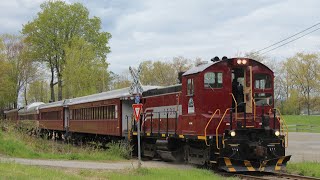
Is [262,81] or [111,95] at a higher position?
[262,81]

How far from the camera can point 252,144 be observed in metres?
14.8

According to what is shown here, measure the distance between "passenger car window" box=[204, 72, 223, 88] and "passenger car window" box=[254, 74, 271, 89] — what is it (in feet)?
4.81

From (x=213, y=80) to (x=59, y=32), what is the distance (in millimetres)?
48096

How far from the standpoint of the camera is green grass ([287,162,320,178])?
14601mm

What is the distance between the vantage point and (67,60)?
48.2 m

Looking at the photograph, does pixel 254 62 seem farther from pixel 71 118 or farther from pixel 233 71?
pixel 71 118

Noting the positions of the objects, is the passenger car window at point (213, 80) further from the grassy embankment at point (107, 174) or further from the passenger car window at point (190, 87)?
the grassy embankment at point (107, 174)

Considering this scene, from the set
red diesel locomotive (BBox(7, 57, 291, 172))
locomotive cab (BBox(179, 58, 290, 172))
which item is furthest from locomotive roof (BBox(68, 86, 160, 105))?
locomotive cab (BBox(179, 58, 290, 172))

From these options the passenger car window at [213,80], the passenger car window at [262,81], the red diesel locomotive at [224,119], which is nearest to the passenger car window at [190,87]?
the red diesel locomotive at [224,119]

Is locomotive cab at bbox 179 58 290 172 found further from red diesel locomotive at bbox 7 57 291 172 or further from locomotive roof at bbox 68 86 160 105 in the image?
locomotive roof at bbox 68 86 160 105

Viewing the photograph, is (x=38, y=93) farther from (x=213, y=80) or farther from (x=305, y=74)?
(x=213, y=80)

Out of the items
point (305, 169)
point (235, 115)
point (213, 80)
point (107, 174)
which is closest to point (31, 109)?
point (213, 80)

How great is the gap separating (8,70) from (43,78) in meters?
7.93

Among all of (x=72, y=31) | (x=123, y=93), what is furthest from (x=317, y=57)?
(x=123, y=93)
